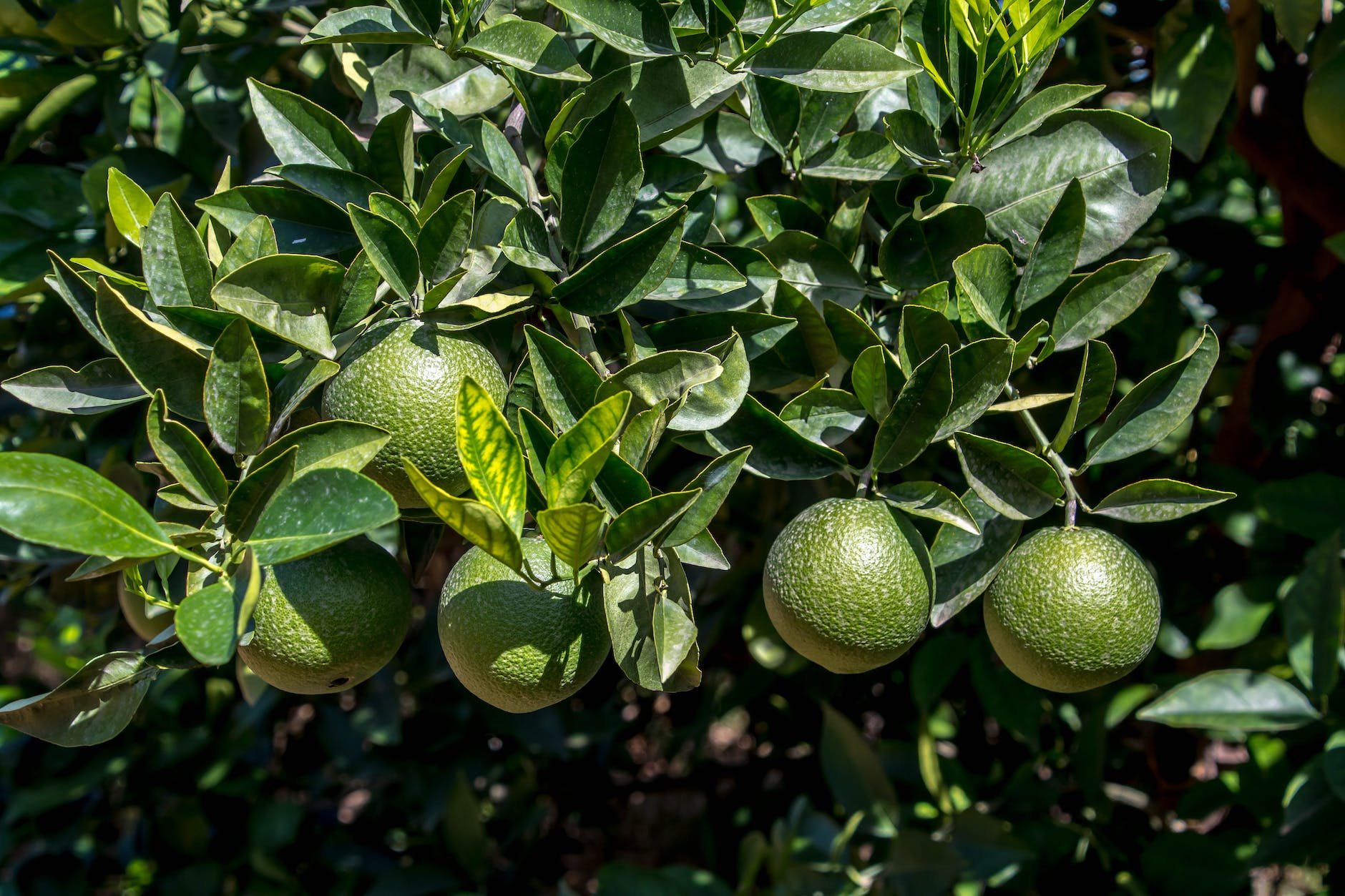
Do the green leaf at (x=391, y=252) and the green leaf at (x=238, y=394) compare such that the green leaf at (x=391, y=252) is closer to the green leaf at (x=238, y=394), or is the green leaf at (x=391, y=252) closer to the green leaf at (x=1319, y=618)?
the green leaf at (x=238, y=394)

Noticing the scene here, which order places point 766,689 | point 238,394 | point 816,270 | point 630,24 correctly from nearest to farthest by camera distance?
point 238,394, point 630,24, point 816,270, point 766,689

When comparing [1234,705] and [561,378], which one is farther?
[1234,705]

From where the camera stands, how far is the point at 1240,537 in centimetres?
152

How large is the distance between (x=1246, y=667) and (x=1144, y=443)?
3.24 ft

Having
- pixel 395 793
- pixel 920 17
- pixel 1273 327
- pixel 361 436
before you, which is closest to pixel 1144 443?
pixel 920 17

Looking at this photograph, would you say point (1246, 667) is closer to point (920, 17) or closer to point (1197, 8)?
point (1197, 8)

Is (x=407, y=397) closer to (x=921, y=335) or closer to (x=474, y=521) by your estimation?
(x=474, y=521)

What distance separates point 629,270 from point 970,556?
372 mm

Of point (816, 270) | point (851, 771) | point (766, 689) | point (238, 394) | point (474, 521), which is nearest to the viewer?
point (474, 521)

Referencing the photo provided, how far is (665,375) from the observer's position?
71 cm

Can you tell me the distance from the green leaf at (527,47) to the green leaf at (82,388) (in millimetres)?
375

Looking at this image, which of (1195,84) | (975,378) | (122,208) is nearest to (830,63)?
(975,378)

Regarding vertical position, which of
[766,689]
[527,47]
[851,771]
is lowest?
[766,689]

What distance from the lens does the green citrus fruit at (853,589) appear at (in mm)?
765
